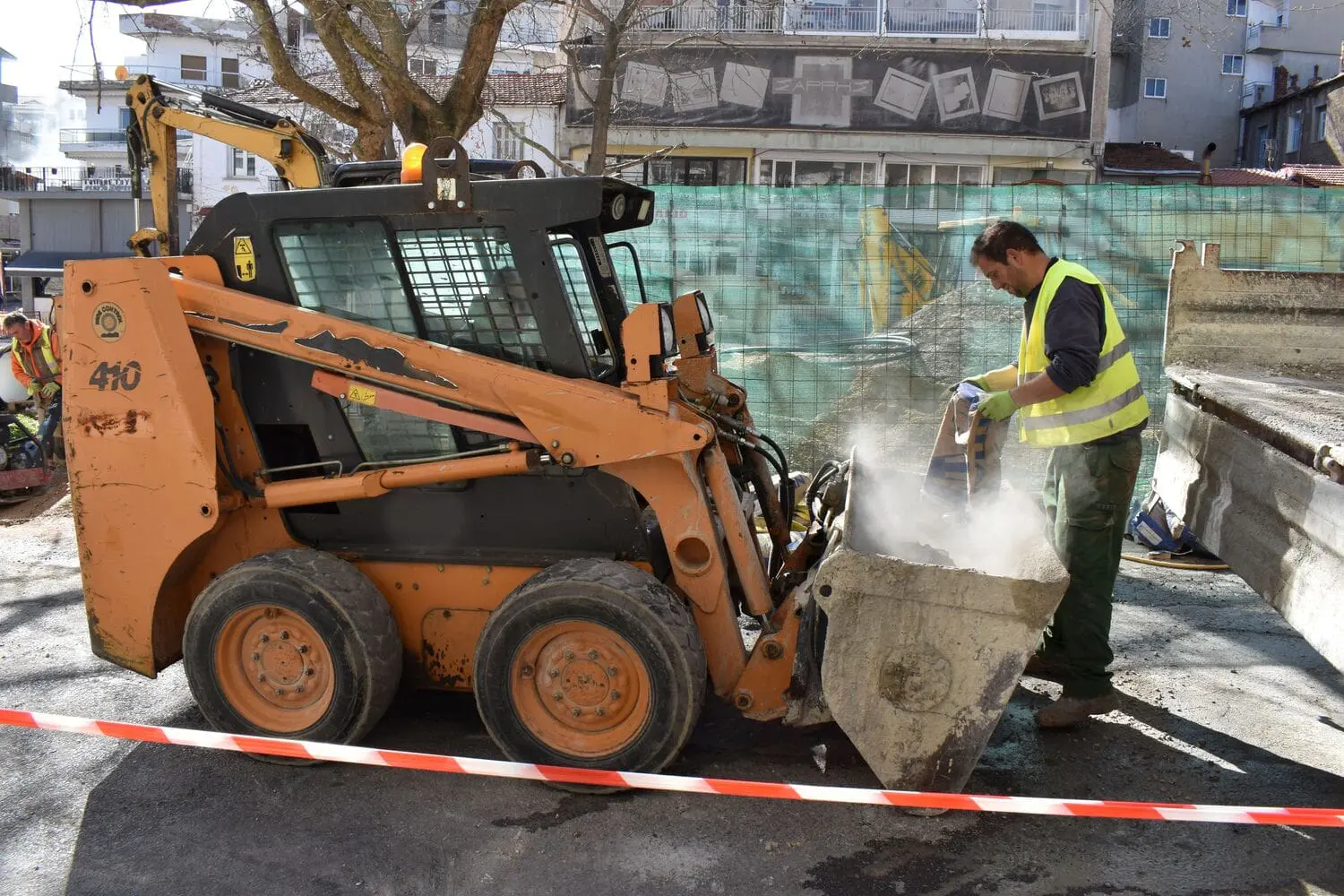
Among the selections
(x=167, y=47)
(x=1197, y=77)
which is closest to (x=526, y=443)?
(x=1197, y=77)

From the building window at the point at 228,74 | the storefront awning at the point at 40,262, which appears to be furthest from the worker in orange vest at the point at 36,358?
the building window at the point at 228,74

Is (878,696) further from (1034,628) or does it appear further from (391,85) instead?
(391,85)

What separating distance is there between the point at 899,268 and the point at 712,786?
5.67m

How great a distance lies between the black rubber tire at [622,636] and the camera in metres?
3.76

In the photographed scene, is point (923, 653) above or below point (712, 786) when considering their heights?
above

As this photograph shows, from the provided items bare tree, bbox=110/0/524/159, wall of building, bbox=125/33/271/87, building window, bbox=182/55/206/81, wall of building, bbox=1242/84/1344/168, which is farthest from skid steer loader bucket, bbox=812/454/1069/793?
building window, bbox=182/55/206/81

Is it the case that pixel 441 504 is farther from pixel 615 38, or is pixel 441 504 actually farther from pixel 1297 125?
pixel 1297 125

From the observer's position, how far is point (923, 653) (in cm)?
360

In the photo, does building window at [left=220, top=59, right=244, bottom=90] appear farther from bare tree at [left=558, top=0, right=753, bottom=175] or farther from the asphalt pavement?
the asphalt pavement

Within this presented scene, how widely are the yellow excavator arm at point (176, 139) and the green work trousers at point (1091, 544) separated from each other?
357 cm

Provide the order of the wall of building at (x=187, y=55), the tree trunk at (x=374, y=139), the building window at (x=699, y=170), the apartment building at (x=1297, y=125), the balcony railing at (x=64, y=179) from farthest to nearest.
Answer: the wall of building at (x=187, y=55) < the balcony railing at (x=64, y=179) < the apartment building at (x=1297, y=125) < the building window at (x=699, y=170) < the tree trunk at (x=374, y=139)

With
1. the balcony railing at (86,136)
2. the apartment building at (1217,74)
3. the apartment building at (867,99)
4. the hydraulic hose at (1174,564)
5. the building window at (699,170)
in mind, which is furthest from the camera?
the balcony railing at (86,136)

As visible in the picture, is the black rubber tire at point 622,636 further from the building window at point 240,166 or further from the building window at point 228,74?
the building window at point 228,74

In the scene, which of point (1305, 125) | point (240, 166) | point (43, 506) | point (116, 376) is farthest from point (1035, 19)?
point (240, 166)
